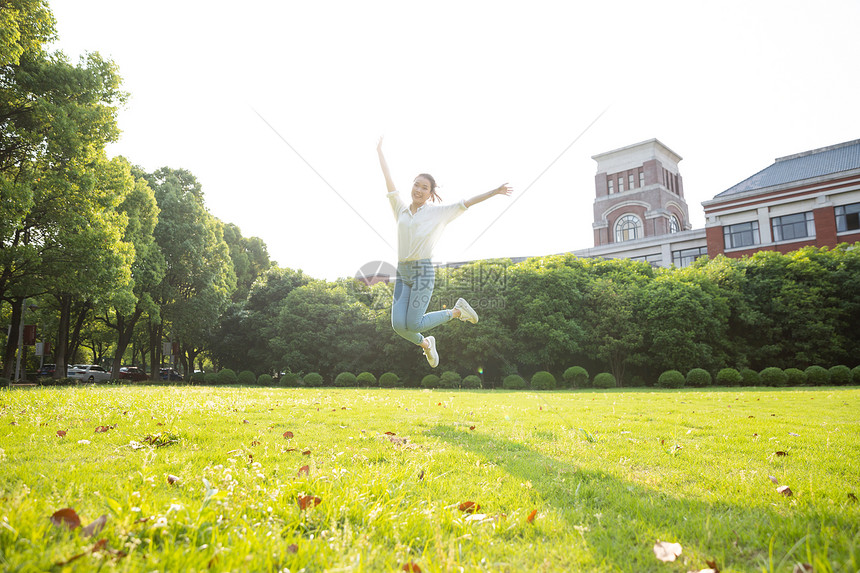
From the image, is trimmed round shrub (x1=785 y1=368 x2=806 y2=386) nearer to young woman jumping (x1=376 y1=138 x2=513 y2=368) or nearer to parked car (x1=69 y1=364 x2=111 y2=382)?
young woman jumping (x1=376 y1=138 x2=513 y2=368)

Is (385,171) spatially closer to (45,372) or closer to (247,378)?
(247,378)

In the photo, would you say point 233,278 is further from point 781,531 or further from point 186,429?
point 781,531

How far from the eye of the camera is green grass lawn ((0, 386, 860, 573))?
1.92 m

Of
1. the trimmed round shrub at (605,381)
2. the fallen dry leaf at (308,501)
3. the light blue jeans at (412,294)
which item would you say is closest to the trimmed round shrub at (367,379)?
the trimmed round shrub at (605,381)

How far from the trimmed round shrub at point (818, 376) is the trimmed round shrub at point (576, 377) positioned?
9.16 meters

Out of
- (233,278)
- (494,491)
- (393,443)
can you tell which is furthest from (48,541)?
(233,278)

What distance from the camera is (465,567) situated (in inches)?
74.7

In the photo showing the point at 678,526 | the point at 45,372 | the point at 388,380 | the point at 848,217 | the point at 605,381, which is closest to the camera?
the point at 678,526

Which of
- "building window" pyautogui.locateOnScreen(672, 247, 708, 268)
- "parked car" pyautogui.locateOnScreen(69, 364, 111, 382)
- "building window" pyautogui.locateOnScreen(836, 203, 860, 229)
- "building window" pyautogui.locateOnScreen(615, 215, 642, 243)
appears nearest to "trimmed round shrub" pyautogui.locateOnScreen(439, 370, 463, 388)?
"parked car" pyautogui.locateOnScreen(69, 364, 111, 382)

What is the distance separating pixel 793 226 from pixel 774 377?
2539 cm

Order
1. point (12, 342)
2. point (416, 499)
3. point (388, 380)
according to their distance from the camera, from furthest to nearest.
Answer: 1. point (388, 380)
2. point (12, 342)
3. point (416, 499)

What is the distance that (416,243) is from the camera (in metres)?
6.06

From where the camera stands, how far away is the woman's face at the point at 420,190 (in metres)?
6.29

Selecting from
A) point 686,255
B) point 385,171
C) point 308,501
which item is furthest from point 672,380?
point 686,255
